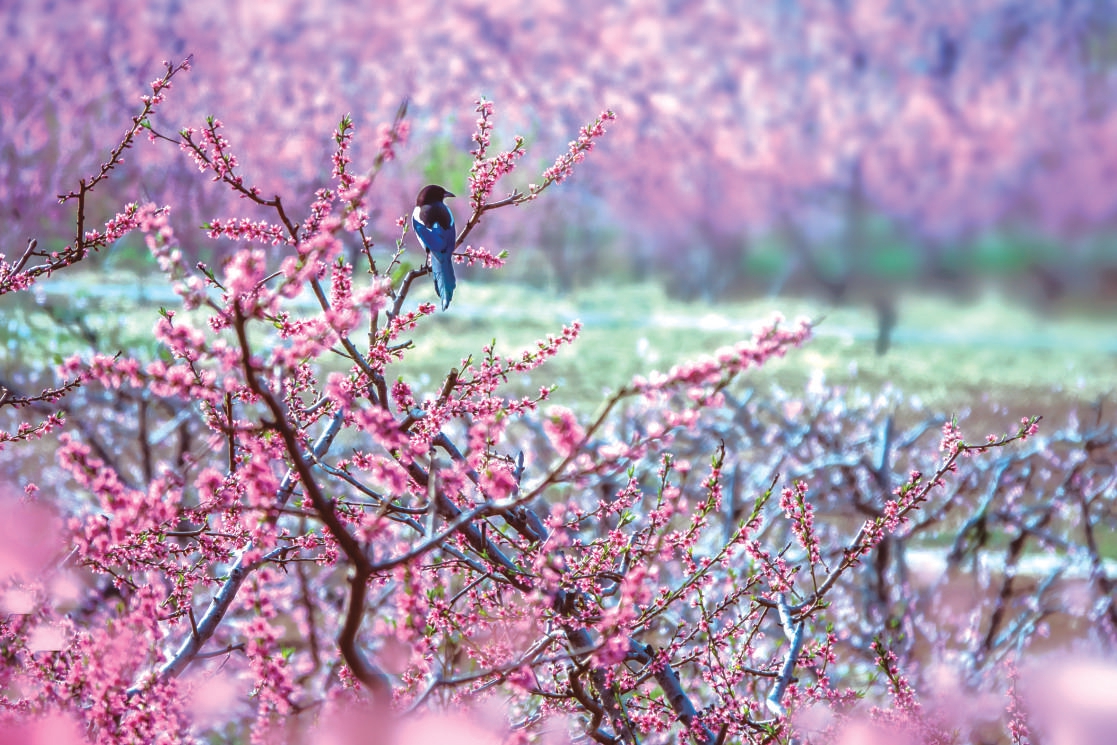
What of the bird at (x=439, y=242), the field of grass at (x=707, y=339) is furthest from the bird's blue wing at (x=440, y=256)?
the field of grass at (x=707, y=339)

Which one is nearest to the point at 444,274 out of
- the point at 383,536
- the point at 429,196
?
the point at 429,196

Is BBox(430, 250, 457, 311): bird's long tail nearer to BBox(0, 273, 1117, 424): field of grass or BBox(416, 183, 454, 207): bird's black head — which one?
→ BBox(416, 183, 454, 207): bird's black head

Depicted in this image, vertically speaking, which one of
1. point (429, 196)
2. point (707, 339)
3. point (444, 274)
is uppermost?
point (429, 196)

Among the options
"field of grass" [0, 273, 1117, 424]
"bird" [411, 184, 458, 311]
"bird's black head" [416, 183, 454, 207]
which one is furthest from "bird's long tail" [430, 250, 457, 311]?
"field of grass" [0, 273, 1117, 424]

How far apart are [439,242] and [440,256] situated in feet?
0.08

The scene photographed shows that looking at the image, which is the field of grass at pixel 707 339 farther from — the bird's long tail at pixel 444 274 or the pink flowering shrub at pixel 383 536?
the pink flowering shrub at pixel 383 536

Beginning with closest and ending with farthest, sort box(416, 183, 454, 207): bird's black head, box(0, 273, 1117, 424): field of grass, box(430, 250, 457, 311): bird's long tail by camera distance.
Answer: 1. box(430, 250, 457, 311): bird's long tail
2. box(416, 183, 454, 207): bird's black head
3. box(0, 273, 1117, 424): field of grass

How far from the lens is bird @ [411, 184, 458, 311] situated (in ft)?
3.36

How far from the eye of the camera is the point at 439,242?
41.0 inches

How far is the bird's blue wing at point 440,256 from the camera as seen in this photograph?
102 centimetres

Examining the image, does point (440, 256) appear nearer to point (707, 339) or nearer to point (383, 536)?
point (383, 536)

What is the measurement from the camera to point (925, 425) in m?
2.03

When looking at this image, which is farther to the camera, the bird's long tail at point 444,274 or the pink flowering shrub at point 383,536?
the bird's long tail at point 444,274

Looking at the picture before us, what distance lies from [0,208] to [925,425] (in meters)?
3.52
